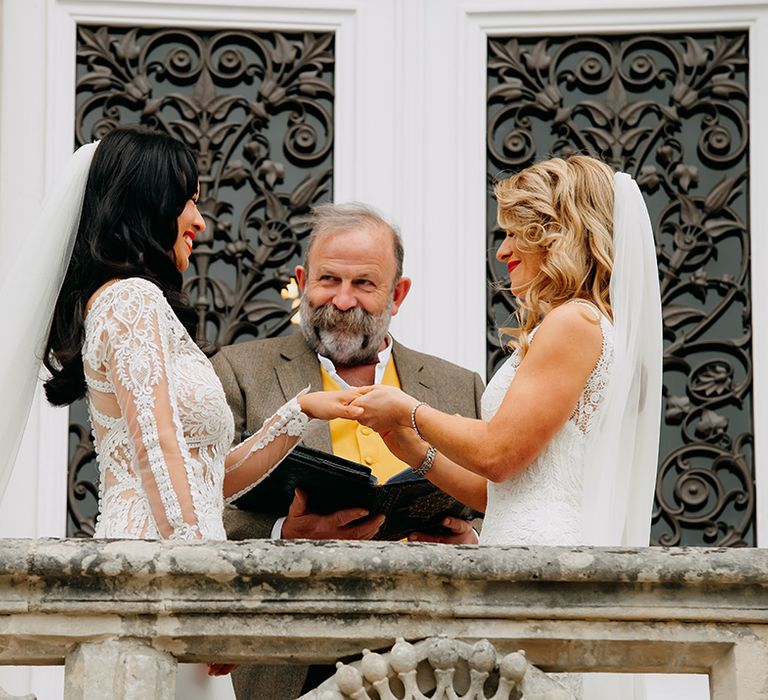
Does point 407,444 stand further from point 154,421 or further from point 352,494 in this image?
point 154,421

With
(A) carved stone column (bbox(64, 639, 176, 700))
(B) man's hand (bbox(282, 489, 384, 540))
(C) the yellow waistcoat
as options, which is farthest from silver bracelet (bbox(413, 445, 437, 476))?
(A) carved stone column (bbox(64, 639, 176, 700))

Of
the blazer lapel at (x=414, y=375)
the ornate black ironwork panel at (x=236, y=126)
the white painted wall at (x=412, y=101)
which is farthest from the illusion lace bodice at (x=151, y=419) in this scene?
the white painted wall at (x=412, y=101)

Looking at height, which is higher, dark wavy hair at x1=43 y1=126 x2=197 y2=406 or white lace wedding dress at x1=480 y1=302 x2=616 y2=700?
dark wavy hair at x1=43 y1=126 x2=197 y2=406

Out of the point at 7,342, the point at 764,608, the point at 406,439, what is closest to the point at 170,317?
the point at 7,342

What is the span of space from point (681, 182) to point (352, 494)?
2691 mm

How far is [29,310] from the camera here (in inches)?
165

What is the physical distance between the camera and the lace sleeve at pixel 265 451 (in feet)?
14.7

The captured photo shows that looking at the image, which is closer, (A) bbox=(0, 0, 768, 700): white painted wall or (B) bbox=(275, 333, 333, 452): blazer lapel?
(B) bbox=(275, 333, 333, 452): blazer lapel

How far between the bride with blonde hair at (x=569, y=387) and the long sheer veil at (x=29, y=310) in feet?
2.43

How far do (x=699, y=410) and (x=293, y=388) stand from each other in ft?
5.59

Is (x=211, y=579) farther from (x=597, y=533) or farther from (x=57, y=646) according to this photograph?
(x=597, y=533)

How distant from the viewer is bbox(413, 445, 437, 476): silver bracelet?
449 centimetres

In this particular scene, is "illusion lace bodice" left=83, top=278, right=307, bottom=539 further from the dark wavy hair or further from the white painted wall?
the white painted wall

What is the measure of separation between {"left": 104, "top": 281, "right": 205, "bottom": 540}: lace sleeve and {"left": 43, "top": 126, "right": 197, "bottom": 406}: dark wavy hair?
0.59 feet
